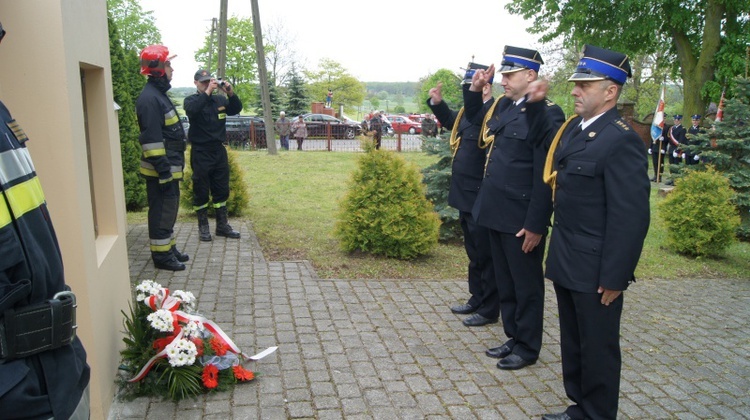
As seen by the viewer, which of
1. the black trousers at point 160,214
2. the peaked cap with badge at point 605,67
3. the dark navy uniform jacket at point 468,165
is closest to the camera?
the peaked cap with badge at point 605,67

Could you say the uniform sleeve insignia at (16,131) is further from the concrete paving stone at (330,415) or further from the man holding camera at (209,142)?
the man holding camera at (209,142)

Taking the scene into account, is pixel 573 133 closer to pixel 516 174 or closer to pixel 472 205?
pixel 516 174

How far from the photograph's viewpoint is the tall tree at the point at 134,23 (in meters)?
50.4

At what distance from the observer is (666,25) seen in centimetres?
2145

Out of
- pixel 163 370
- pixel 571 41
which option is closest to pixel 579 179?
pixel 163 370

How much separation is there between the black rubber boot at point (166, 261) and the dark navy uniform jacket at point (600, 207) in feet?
14.2

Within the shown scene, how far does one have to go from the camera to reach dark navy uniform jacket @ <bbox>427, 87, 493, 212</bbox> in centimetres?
546

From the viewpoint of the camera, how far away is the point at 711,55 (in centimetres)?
2038

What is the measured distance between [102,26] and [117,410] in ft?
8.54

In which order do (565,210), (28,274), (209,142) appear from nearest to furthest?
(28,274)
(565,210)
(209,142)

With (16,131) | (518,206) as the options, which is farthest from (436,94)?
(16,131)

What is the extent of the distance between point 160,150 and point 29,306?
4.48 m

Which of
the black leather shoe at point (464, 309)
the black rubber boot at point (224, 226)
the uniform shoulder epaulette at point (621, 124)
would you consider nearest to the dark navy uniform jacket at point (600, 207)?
the uniform shoulder epaulette at point (621, 124)

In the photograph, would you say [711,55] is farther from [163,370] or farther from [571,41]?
[163,370]
